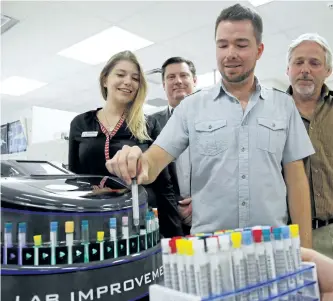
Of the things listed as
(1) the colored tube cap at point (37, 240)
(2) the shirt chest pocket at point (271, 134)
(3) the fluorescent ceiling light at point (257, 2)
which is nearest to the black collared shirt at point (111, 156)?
(2) the shirt chest pocket at point (271, 134)

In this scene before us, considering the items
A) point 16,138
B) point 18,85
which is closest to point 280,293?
point 16,138

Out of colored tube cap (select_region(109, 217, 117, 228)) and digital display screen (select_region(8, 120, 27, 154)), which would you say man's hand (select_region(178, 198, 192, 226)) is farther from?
digital display screen (select_region(8, 120, 27, 154))

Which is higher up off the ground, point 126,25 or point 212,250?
point 126,25

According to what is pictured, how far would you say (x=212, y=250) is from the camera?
0.48 metres

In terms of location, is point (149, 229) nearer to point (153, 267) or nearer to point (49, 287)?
point (153, 267)

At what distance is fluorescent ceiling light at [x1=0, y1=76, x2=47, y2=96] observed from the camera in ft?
17.5

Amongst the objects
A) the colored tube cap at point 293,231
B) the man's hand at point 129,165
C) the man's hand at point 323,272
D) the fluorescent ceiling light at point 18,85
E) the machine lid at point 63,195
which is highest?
the fluorescent ceiling light at point 18,85

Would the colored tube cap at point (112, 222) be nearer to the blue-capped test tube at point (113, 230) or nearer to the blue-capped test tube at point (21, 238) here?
the blue-capped test tube at point (113, 230)

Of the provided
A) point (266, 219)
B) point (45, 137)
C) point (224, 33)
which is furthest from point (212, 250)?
point (45, 137)

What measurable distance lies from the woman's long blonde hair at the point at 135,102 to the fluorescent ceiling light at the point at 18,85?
14.0 feet

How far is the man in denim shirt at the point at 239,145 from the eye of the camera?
104 centimetres

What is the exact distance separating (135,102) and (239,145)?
0.48 meters

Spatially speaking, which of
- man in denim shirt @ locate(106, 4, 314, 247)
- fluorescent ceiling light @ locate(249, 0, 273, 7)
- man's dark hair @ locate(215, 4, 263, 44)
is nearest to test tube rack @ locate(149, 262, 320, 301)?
man in denim shirt @ locate(106, 4, 314, 247)

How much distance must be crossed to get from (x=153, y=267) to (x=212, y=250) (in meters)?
0.23
